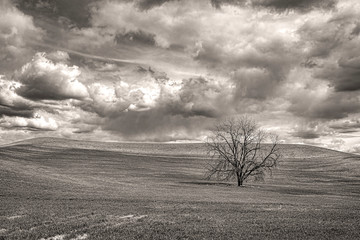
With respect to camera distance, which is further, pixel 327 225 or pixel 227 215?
pixel 227 215

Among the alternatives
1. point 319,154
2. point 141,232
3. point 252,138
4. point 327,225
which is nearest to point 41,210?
point 141,232

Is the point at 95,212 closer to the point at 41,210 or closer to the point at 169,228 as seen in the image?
the point at 41,210

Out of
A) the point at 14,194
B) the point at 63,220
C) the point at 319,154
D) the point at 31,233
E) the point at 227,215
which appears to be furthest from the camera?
the point at 319,154

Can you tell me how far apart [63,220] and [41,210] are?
534 centimetres

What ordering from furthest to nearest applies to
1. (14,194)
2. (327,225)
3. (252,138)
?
(252,138) → (14,194) → (327,225)

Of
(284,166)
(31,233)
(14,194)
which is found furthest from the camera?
(284,166)

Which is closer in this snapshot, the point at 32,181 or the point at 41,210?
the point at 41,210

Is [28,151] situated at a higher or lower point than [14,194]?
→ higher

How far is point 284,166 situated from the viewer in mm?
123688

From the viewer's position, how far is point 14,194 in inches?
1544

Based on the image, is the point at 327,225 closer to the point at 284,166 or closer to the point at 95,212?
the point at 95,212

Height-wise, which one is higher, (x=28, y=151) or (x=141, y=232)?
(x=28, y=151)

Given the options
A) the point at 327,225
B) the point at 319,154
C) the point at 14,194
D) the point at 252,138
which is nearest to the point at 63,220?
the point at 327,225

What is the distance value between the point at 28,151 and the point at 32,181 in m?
81.5
